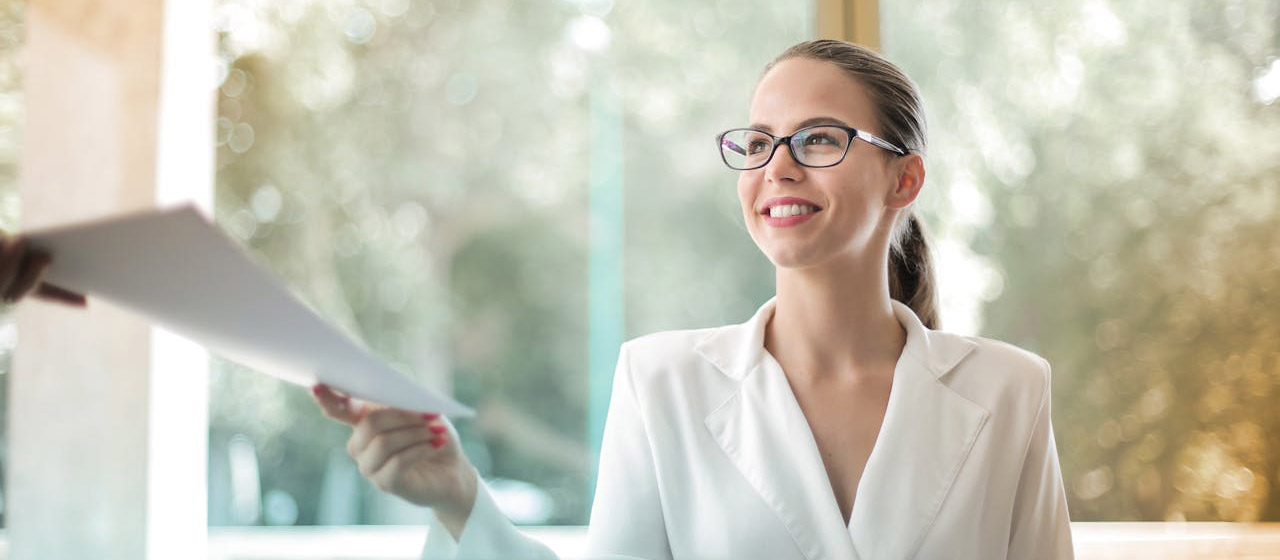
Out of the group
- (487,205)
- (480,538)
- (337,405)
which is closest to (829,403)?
(480,538)

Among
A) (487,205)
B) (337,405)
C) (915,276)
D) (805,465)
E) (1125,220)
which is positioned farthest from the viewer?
(487,205)

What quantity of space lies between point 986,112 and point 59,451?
2475 millimetres

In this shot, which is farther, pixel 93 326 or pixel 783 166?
pixel 93 326

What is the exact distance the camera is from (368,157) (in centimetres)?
286

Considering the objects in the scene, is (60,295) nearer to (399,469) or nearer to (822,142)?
(399,469)

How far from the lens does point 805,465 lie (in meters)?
1.26

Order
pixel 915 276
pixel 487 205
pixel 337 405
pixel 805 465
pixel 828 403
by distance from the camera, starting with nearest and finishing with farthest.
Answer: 1. pixel 337 405
2. pixel 805 465
3. pixel 828 403
4. pixel 915 276
5. pixel 487 205

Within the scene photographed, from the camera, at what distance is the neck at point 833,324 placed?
138 cm

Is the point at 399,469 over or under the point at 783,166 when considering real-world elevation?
under

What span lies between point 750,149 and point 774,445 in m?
0.42

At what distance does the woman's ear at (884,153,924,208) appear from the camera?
1396 mm

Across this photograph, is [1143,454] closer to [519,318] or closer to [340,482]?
[519,318]

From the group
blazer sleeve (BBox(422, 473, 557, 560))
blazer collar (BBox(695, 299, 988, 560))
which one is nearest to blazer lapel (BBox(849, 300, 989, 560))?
blazer collar (BBox(695, 299, 988, 560))

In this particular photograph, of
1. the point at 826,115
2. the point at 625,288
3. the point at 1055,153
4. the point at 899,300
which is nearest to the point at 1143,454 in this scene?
the point at 1055,153
